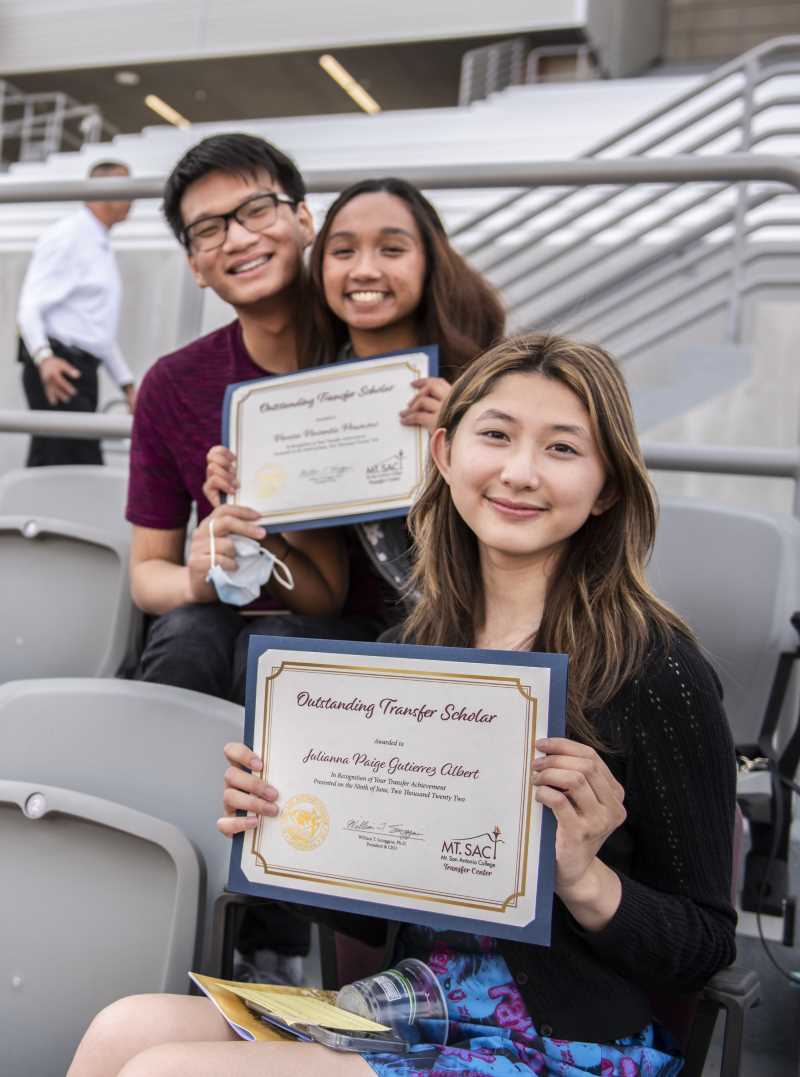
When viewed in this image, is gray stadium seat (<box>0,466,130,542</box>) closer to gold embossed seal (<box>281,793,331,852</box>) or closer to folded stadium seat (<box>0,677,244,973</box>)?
folded stadium seat (<box>0,677,244,973</box>)

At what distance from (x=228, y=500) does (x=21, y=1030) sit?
736mm

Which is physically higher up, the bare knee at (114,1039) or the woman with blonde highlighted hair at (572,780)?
the woman with blonde highlighted hair at (572,780)

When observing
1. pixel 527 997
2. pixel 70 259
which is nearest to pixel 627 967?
pixel 527 997

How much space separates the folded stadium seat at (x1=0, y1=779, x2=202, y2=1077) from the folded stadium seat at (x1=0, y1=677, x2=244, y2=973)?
5cm

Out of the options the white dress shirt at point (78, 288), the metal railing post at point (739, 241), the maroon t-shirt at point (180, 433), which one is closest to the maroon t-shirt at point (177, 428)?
the maroon t-shirt at point (180, 433)

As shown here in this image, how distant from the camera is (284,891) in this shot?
1080mm

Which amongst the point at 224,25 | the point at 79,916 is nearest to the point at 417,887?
the point at 79,916

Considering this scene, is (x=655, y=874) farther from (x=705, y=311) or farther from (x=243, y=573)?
(x=705, y=311)

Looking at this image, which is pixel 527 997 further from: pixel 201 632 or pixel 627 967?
pixel 201 632

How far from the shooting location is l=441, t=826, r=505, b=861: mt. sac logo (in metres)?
0.98

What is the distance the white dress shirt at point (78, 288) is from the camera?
12.8 ft

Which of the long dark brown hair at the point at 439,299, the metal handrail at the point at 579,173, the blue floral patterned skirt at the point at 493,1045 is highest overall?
the metal handrail at the point at 579,173

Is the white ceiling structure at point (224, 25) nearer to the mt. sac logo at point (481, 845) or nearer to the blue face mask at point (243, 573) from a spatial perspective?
the blue face mask at point (243, 573)

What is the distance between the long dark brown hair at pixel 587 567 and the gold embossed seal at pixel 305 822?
0.84ft
